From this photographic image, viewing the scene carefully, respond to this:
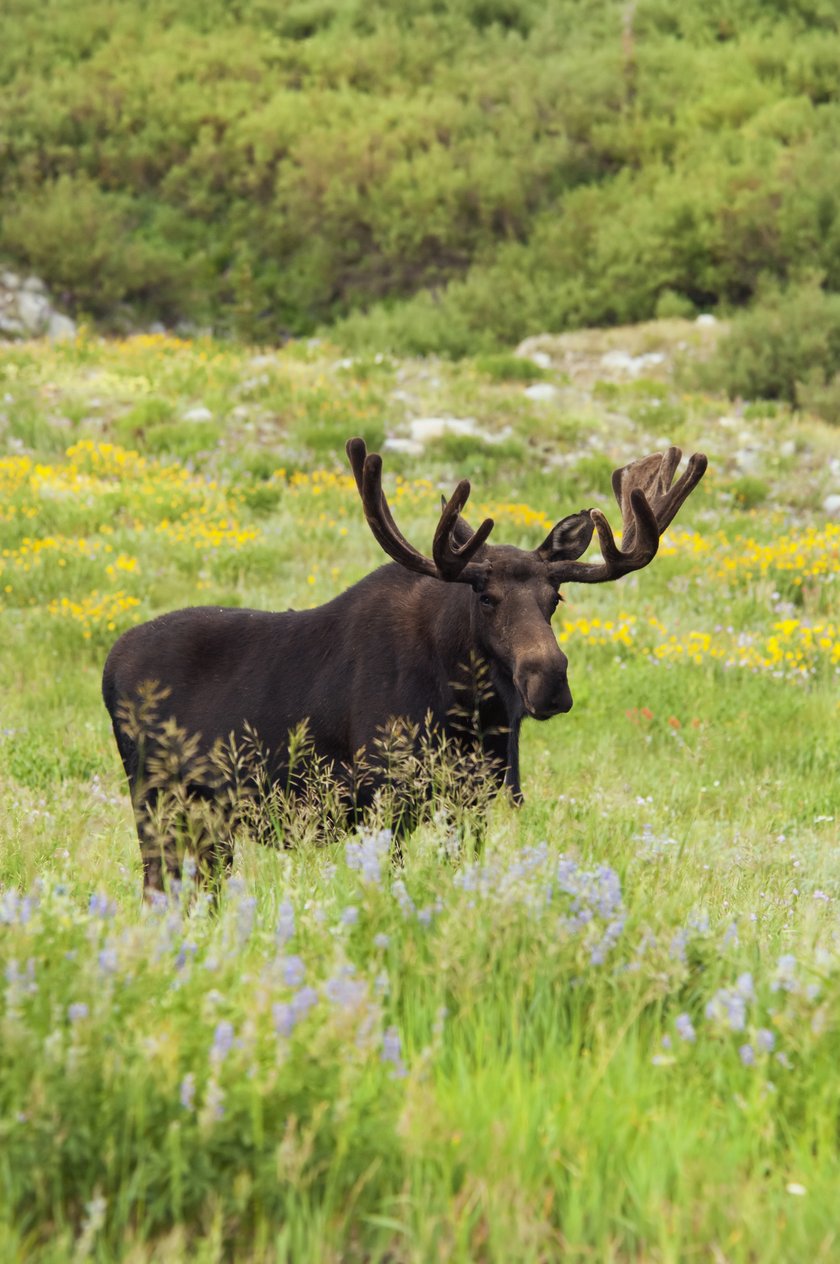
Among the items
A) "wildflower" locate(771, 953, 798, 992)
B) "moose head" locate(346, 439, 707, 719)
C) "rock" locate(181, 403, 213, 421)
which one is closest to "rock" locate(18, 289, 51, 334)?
"rock" locate(181, 403, 213, 421)

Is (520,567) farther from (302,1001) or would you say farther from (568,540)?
(302,1001)

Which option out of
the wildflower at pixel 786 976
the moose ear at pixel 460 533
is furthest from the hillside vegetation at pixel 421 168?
the wildflower at pixel 786 976

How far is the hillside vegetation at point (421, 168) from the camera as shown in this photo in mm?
24203

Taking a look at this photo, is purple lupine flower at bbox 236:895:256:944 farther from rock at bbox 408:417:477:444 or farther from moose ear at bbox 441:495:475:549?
rock at bbox 408:417:477:444

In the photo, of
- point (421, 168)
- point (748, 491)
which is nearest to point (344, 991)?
point (748, 491)

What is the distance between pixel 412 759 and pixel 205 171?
1016 inches

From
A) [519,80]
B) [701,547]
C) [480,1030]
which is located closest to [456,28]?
[519,80]

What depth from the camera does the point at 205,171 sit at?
28.1 metres

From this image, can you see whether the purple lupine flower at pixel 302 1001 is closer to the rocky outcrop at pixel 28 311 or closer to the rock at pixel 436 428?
the rock at pixel 436 428

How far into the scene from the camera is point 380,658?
5.55 m

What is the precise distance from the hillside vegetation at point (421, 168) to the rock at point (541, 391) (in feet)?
15.1

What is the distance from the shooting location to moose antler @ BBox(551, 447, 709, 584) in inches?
209

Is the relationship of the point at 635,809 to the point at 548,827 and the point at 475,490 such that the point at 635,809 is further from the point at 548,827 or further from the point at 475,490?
the point at 475,490

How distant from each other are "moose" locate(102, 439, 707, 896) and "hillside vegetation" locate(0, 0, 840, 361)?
17.4 metres
